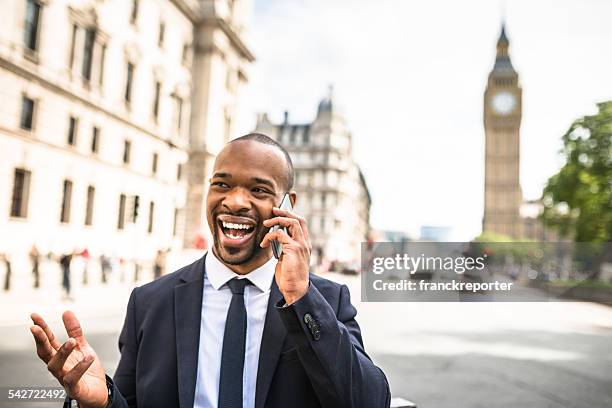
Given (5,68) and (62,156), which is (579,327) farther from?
(5,68)

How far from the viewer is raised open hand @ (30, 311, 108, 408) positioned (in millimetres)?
1266

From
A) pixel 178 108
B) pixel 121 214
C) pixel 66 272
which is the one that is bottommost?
pixel 66 272

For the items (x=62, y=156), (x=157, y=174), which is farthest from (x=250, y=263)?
(x=157, y=174)

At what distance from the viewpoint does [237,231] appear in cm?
168

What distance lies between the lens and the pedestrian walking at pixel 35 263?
9.11 m

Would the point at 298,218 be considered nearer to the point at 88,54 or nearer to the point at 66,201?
the point at 66,201

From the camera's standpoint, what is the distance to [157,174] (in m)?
16.7

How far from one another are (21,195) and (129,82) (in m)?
6.44

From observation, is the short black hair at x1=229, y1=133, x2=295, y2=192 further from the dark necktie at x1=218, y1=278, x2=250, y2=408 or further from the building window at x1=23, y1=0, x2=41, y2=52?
the building window at x1=23, y1=0, x2=41, y2=52

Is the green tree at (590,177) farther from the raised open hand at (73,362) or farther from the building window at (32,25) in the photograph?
the raised open hand at (73,362)

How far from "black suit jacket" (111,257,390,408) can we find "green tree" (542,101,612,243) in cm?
2343

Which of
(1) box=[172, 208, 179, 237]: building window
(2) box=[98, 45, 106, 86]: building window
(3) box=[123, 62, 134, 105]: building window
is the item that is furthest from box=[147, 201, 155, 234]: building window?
(2) box=[98, 45, 106, 86]: building window

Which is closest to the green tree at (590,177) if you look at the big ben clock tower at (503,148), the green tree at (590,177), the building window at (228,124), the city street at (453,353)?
the green tree at (590,177)

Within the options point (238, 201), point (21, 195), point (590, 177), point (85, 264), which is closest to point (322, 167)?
point (590, 177)
